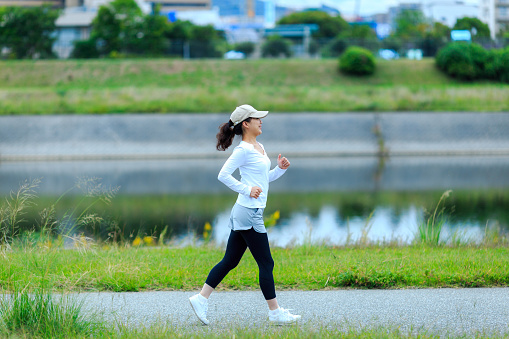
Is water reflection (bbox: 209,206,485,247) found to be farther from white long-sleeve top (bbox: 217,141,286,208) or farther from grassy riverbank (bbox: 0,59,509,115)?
grassy riverbank (bbox: 0,59,509,115)

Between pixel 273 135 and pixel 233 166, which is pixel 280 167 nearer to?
pixel 233 166

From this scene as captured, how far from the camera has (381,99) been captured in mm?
38469

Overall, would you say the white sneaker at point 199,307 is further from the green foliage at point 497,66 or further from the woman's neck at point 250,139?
the green foliage at point 497,66

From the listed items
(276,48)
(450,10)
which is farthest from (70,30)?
(450,10)

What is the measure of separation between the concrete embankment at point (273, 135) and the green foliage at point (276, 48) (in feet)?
87.3

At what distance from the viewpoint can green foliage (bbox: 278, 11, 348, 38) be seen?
94.3 m

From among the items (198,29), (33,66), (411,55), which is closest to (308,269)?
(33,66)

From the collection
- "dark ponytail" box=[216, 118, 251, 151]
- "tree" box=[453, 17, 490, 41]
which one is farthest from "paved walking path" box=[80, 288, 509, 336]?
"tree" box=[453, 17, 490, 41]

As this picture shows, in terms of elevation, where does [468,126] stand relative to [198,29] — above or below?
below

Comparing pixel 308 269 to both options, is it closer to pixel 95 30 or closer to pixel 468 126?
pixel 468 126

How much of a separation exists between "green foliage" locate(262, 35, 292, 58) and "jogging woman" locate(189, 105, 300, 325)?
56427mm

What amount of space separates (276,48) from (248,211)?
5699cm

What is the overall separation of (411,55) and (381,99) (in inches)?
953

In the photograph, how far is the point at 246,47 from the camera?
6306cm
